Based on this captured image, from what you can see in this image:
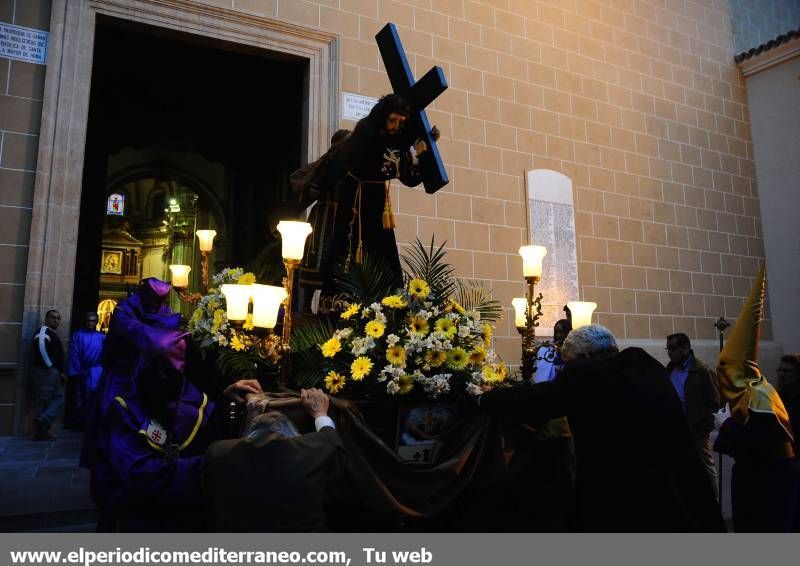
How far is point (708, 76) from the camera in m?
10.8

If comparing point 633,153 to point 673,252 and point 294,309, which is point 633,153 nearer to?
point 673,252

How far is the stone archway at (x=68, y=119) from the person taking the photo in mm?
6102

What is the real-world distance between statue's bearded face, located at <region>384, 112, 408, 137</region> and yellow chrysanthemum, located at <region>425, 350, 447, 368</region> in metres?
1.34

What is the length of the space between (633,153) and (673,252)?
174cm

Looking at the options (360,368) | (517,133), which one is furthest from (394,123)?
(517,133)

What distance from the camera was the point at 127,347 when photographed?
2795 mm

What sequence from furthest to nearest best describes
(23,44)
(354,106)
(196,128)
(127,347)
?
1. (196,128)
2. (354,106)
3. (23,44)
4. (127,347)

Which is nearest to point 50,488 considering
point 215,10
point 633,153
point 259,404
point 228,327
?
point 228,327

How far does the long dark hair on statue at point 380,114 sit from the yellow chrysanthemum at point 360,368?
133 cm

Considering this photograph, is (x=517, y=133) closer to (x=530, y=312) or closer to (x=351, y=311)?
(x=530, y=312)

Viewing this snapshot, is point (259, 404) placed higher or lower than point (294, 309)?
lower

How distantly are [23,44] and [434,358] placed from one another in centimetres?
609

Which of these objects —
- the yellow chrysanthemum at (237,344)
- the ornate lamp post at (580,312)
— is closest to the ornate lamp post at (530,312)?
the ornate lamp post at (580,312)

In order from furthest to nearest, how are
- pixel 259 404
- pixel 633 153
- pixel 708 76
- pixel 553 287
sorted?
pixel 708 76
pixel 633 153
pixel 553 287
pixel 259 404
